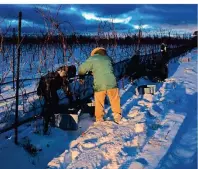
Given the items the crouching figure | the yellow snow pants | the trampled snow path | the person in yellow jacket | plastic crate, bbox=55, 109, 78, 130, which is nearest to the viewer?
the trampled snow path

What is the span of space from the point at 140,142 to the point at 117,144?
1.16 ft

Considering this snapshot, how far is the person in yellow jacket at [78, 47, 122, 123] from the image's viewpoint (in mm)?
6926

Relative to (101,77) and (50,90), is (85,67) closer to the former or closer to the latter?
(101,77)

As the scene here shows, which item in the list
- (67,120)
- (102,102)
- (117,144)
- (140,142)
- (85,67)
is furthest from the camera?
(102,102)

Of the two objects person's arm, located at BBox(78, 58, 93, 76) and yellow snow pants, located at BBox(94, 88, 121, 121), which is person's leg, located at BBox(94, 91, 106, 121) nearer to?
yellow snow pants, located at BBox(94, 88, 121, 121)

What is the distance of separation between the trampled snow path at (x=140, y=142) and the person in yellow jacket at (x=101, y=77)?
264 mm

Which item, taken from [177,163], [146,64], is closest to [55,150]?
[177,163]

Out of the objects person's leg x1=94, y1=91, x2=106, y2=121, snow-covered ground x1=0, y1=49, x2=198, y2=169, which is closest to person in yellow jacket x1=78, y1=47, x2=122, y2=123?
person's leg x1=94, y1=91, x2=106, y2=121

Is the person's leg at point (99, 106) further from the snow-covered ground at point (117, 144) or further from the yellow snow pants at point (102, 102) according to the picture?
the snow-covered ground at point (117, 144)

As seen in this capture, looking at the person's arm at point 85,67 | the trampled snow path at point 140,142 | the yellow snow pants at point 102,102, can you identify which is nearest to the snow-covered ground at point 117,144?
the trampled snow path at point 140,142

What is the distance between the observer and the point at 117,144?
546 centimetres

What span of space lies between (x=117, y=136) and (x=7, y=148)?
1.63 meters

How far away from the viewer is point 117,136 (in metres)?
5.90

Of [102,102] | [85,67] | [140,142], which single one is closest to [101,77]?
[85,67]
